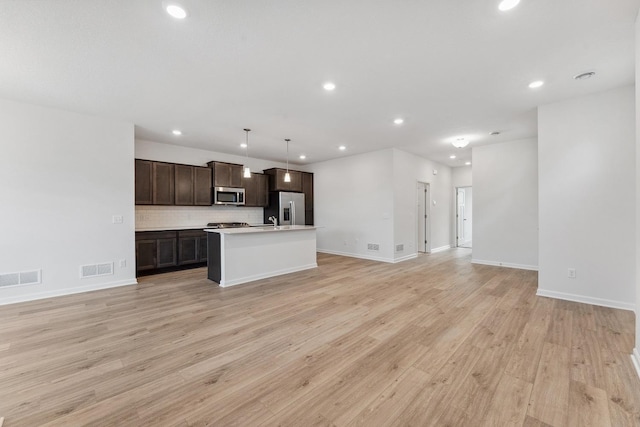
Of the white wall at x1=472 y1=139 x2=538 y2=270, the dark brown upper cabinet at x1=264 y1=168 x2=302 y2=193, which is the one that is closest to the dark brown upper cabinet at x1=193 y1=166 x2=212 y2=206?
the dark brown upper cabinet at x1=264 y1=168 x2=302 y2=193

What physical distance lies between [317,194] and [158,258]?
4659mm

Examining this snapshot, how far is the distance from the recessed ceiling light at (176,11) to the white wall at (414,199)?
5.32 meters

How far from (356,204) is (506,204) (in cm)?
348

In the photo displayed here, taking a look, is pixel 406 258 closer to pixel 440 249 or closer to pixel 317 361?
pixel 440 249

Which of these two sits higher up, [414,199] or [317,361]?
[414,199]

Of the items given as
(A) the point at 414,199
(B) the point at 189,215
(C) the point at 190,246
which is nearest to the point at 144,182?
(B) the point at 189,215

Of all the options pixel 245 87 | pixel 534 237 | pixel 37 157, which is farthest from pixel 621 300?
pixel 37 157

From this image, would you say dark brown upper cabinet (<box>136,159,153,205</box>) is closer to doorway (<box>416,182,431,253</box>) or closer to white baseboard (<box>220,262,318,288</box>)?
white baseboard (<box>220,262,318,288</box>)

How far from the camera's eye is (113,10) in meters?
2.04

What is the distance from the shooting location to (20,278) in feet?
12.4

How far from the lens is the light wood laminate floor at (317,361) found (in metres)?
1.68

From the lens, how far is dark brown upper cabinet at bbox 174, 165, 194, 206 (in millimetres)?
5977

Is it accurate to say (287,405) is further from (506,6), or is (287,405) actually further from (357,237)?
(357,237)

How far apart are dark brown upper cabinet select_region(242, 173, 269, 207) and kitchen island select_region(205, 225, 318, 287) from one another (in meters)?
2.27
